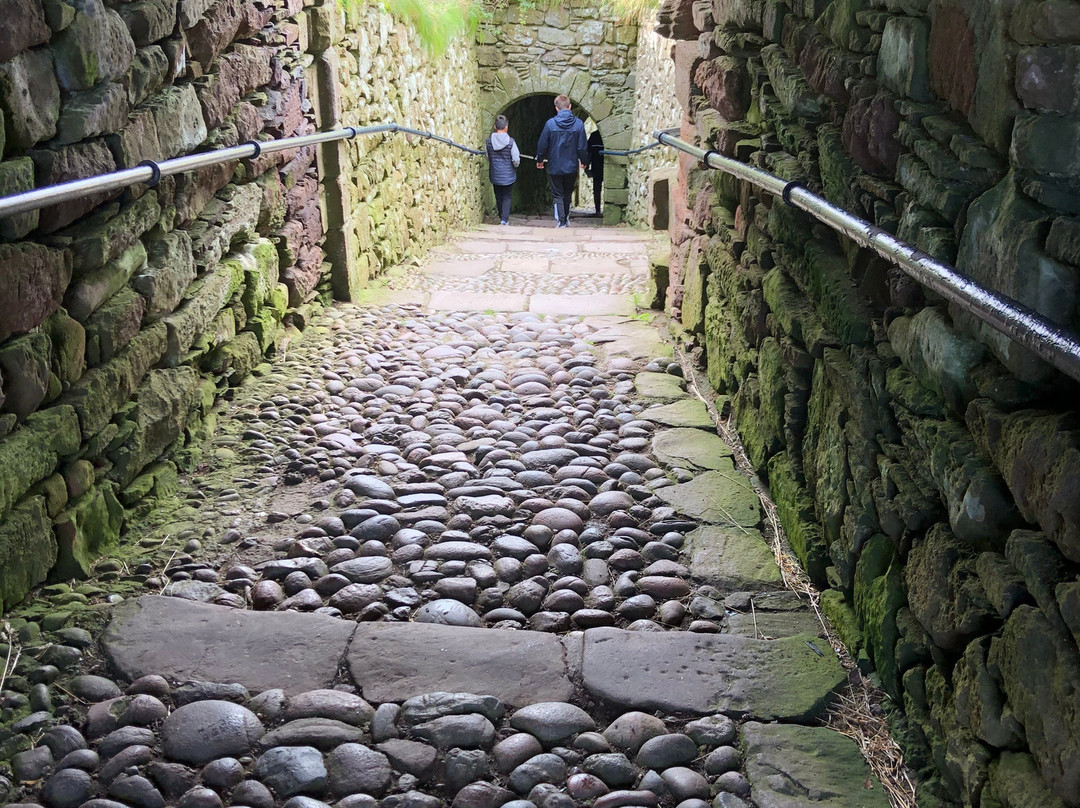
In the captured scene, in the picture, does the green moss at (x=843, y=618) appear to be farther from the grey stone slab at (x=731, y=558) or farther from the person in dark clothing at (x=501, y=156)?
the person in dark clothing at (x=501, y=156)

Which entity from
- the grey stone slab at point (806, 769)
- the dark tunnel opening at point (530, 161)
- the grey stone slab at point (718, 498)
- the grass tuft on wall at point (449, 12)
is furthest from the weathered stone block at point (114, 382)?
the dark tunnel opening at point (530, 161)

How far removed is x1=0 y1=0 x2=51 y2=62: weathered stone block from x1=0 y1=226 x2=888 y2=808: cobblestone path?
118 cm

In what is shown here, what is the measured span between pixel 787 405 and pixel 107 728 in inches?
69.8

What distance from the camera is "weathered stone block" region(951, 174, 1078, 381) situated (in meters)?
1.29

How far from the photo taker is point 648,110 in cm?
1106

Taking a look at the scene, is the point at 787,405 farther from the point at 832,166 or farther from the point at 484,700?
the point at 484,700

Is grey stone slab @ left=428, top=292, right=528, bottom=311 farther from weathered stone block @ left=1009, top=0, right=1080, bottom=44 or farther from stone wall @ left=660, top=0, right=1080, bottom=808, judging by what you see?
weathered stone block @ left=1009, top=0, right=1080, bottom=44

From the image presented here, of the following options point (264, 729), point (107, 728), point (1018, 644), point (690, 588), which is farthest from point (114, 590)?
point (1018, 644)


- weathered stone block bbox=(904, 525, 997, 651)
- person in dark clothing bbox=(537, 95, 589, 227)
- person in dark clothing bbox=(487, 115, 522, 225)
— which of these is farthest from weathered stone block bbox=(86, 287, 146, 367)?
person in dark clothing bbox=(487, 115, 522, 225)

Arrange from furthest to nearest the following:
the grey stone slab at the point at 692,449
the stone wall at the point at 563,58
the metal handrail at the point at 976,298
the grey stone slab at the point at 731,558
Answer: the stone wall at the point at 563,58 < the grey stone slab at the point at 692,449 < the grey stone slab at the point at 731,558 < the metal handrail at the point at 976,298

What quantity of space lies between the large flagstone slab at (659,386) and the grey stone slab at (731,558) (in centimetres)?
118

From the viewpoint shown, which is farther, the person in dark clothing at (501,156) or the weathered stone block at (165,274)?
the person in dark clothing at (501,156)

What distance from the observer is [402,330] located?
491 cm

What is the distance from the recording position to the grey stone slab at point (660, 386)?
12.7 feet
